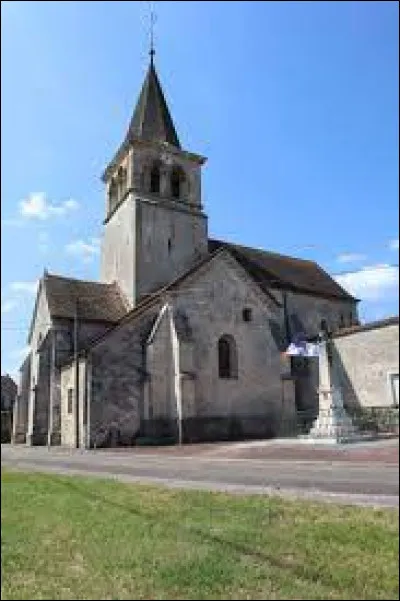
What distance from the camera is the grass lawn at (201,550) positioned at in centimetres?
532

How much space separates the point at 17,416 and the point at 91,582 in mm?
31470

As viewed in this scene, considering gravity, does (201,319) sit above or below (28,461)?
above

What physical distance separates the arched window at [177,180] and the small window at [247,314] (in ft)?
36.8

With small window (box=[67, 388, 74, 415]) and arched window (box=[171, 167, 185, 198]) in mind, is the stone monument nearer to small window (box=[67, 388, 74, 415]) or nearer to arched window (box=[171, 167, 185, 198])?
small window (box=[67, 388, 74, 415])

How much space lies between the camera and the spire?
130 feet

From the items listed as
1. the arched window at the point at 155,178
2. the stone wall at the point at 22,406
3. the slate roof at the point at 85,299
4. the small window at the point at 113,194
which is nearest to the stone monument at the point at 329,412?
the slate roof at the point at 85,299

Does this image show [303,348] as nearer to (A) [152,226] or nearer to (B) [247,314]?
(B) [247,314]

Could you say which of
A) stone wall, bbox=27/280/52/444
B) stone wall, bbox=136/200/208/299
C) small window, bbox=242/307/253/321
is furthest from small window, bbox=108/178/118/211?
small window, bbox=242/307/253/321

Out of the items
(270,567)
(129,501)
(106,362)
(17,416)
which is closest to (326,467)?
(129,501)

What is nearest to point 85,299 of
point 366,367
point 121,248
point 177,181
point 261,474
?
point 121,248

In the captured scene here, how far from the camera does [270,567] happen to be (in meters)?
5.68

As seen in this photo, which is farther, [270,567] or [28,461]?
[28,461]

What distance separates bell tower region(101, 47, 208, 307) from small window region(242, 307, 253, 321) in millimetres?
6538

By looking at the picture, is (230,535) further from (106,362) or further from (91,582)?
(106,362)
